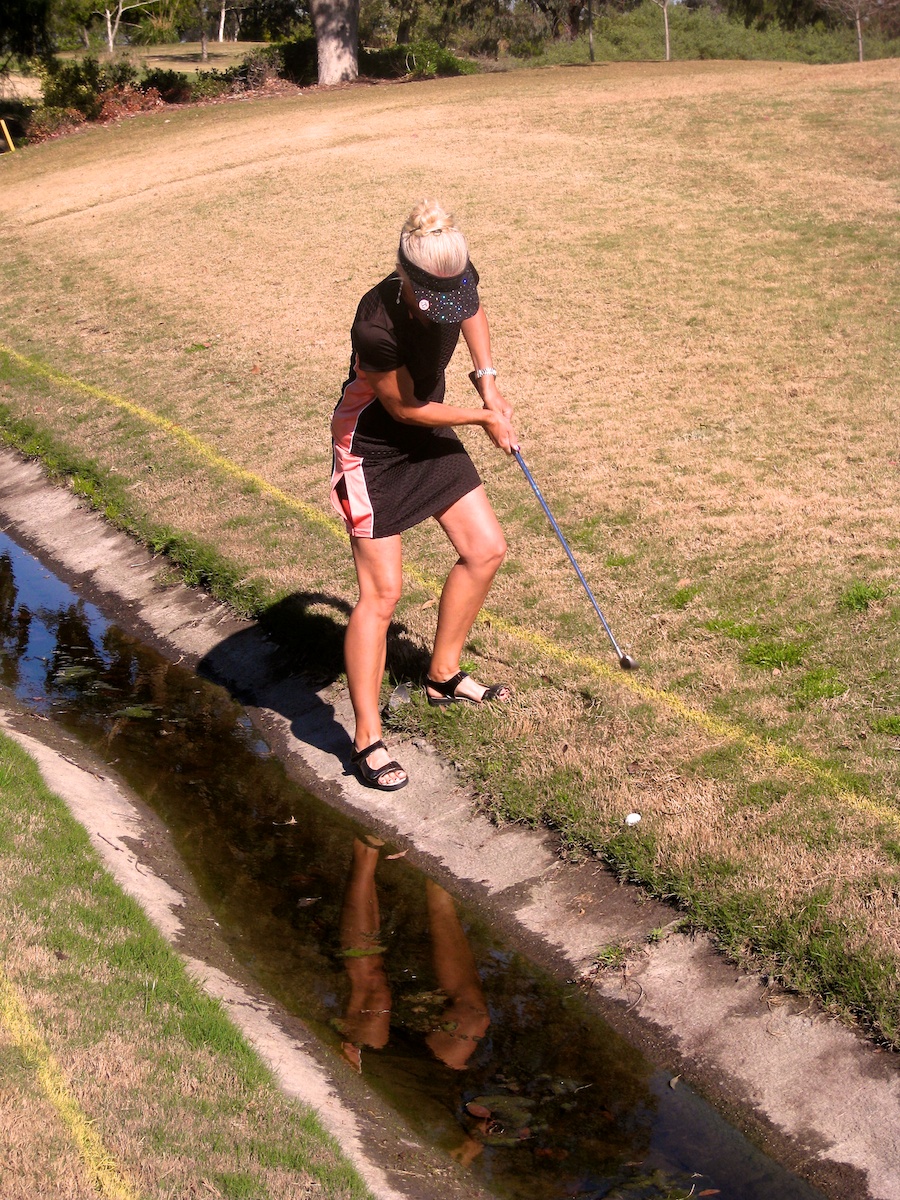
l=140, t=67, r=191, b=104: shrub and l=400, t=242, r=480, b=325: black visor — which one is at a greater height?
l=400, t=242, r=480, b=325: black visor

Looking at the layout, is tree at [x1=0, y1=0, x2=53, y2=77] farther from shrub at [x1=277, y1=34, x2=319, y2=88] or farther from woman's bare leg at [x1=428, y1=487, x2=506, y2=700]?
woman's bare leg at [x1=428, y1=487, x2=506, y2=700]

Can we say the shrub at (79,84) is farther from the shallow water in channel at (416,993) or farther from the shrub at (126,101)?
the shallow water in channel at (416,993)

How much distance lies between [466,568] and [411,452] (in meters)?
0.63

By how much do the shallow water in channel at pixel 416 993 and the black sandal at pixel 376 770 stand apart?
0.23 metres

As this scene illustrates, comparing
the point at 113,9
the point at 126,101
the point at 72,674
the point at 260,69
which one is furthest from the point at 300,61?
the point at 72,674

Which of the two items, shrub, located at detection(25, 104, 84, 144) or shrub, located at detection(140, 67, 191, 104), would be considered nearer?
shrub, located at detection(25, 104, 84, 144)

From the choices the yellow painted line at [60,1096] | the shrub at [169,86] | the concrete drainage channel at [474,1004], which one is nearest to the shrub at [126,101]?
the shrub at [169,86]

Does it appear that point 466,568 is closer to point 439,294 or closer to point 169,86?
point 439,294

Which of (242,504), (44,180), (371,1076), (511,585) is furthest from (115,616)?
(44,180)

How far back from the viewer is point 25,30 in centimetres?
3725

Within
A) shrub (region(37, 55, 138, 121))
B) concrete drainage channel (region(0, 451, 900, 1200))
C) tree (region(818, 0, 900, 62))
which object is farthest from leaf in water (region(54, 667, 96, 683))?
tree (region(818, 0, 900, 62))

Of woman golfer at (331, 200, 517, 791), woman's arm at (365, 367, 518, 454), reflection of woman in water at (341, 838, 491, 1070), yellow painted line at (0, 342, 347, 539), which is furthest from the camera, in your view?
yellow painted line at (0, 342, 347, 539)

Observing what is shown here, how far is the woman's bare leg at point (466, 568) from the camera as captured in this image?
5.93m

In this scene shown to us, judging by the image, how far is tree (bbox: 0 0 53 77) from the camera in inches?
1446
